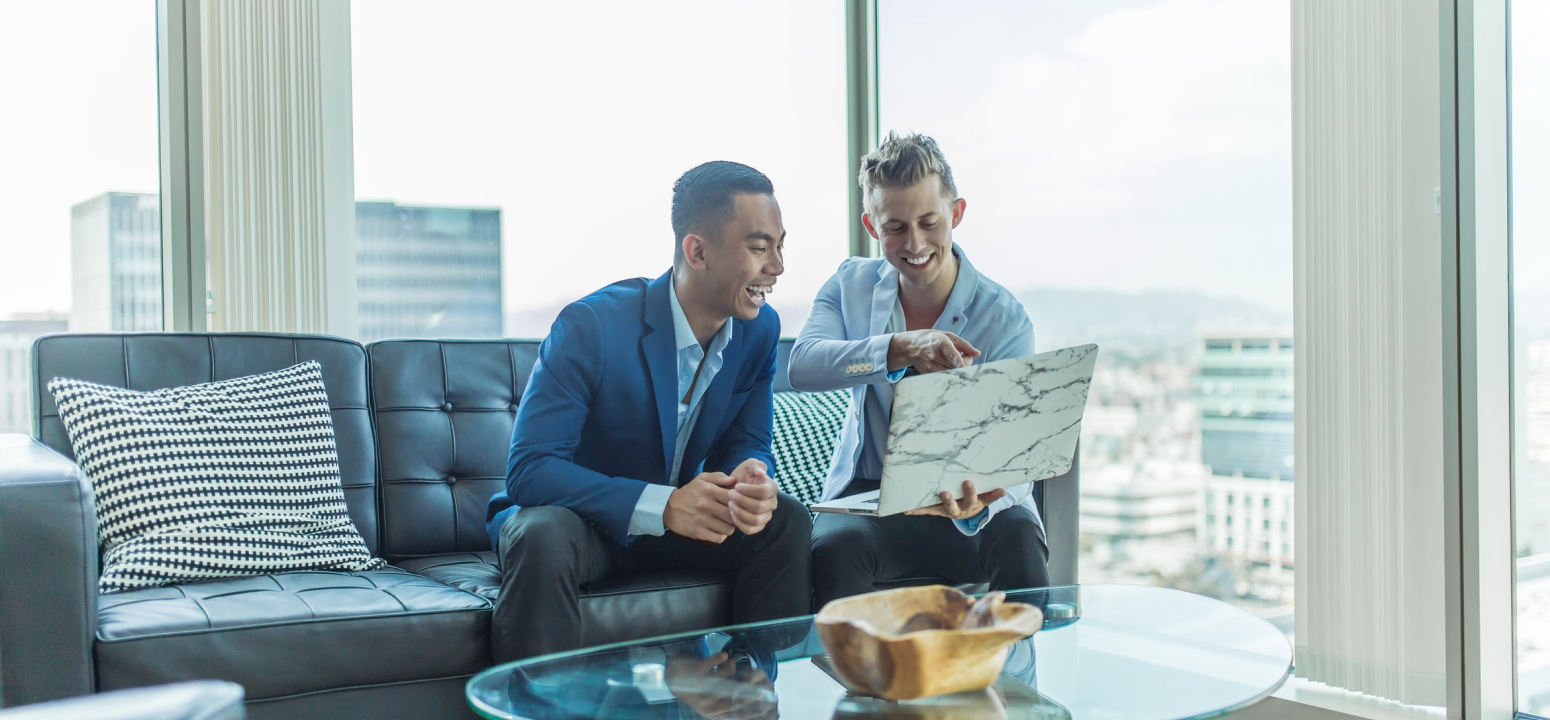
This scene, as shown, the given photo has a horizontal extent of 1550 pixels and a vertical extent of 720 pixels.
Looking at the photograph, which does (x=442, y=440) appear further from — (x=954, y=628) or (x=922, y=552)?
(x=954, y=628)

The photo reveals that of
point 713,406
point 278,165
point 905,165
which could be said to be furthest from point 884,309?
point 278,165

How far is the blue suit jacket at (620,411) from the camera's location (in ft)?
5.49

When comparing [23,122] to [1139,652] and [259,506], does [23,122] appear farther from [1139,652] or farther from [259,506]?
[1139,652]

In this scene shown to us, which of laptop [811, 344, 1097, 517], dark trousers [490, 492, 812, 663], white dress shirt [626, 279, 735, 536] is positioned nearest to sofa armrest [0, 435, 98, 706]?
dark trousers [490, 492, 812, 663]

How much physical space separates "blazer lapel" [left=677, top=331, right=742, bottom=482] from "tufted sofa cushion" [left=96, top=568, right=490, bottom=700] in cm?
45

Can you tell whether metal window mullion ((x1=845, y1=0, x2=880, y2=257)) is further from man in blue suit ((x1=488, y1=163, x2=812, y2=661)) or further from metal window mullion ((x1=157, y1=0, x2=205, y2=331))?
metal window mullion ((x1=157, y1=0, x2=205, y2=331))

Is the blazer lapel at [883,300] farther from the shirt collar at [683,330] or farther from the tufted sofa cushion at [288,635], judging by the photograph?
the tufted sofa cushion at [288,635]

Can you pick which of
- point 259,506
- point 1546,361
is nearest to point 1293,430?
point 1546,361

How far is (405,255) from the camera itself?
2.73 metres

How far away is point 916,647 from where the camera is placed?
0.97 meters

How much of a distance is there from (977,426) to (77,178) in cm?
217

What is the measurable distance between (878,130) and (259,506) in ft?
7.31

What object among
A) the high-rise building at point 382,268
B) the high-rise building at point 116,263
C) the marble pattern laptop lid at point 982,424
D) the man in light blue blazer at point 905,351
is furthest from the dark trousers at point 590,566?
the high-rise building at point 116,263

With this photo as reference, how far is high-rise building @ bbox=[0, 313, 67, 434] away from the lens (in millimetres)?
2295
